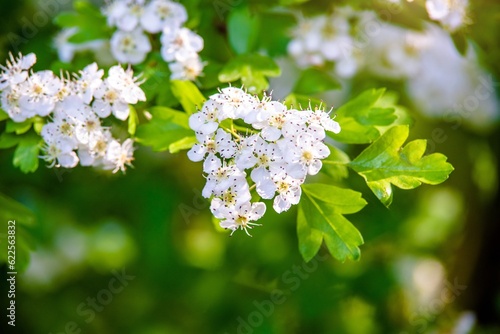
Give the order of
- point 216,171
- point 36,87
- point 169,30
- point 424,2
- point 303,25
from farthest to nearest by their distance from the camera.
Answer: point 303,25 → point 424,2 → point 169,30 → point 36,87 → point 216,171

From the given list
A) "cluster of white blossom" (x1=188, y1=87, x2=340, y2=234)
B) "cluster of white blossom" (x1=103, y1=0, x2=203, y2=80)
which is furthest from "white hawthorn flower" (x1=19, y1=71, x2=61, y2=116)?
"cluster of white blossom" (x1=188, y1=87, x2=340, y2=234)

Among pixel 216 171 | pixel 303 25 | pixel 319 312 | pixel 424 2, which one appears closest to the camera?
pixel 216 171

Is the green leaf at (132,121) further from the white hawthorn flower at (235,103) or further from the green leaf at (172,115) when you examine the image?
the white hawthorn flower at (235,103)

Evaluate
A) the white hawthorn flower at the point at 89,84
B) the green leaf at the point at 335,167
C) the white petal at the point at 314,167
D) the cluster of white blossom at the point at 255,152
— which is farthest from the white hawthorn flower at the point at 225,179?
the white hawthorn flower at the point at 89,84

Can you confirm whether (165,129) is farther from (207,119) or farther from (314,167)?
(314,167)

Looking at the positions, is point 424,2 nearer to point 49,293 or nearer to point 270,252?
point 270,252

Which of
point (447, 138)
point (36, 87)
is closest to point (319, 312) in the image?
point (447, 138)

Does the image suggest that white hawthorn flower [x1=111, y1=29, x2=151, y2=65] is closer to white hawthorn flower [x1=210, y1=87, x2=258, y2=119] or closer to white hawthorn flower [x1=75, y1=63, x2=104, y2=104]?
white hawthorn flower [x1=75, y1=63, x2=104, y2=104]
